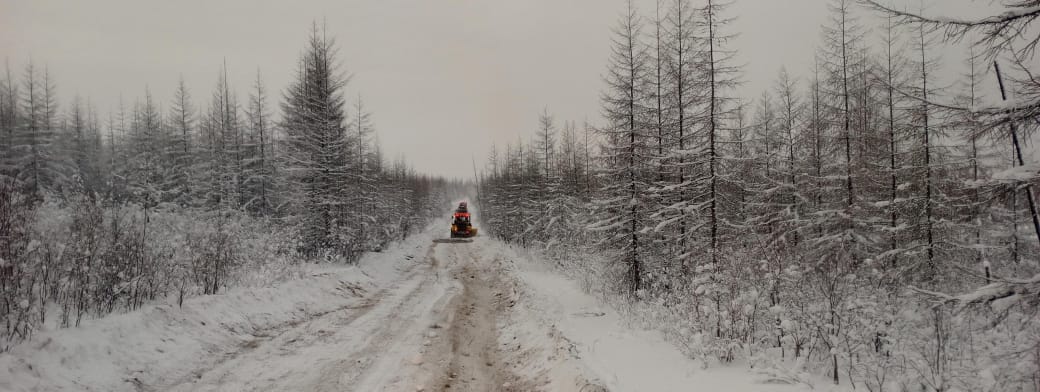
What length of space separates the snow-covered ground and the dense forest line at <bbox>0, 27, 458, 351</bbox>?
0.64m

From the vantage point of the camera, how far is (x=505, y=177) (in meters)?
43.1

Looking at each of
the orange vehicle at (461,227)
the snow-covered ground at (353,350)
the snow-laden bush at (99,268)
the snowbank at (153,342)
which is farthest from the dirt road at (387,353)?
the orange vehicle at (461,227)

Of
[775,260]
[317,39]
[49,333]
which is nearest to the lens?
[49,333]

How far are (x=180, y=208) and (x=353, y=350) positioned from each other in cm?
2316

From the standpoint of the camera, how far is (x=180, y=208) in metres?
23.3

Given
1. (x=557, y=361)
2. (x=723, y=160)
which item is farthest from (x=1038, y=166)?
(x=723, y=160)

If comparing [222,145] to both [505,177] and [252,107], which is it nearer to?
[252,107]

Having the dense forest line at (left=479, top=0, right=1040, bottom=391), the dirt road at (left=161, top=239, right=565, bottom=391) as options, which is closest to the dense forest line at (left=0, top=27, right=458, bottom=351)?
the dirt road at (left=161, top=239, right=565, bottom=391)

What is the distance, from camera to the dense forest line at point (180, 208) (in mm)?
6289

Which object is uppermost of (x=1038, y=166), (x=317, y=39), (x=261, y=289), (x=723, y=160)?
(x=317, y=39)

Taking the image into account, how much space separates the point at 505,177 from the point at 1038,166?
3988 centimetres

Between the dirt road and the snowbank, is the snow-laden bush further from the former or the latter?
the dirt road

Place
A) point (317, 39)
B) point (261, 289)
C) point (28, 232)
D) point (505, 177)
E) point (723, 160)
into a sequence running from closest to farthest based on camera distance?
Result: point (28, 232) → point (261, 289) → point (723, 160) → point (317, 39) → point (505, 177)

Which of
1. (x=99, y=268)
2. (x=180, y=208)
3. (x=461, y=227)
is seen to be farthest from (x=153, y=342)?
(x=461, y=227)
